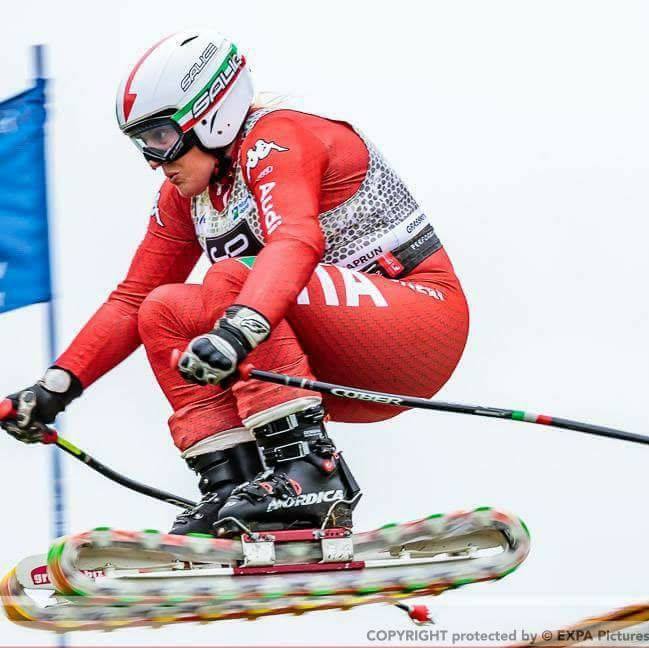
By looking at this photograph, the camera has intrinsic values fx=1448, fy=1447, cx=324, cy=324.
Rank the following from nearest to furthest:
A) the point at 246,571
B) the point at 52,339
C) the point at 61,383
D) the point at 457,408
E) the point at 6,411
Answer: the point at 246,571 < the point at 457,408 < the point at 6,411 < the point at 61,383 < the point at 52,339

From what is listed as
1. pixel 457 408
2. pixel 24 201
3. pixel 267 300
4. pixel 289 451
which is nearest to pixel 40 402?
pixel 289 451

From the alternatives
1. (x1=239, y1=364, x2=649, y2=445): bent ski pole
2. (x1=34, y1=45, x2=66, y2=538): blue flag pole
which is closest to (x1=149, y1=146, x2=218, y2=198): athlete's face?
(x1=239, y1=364, x2=649, y2=445): bent ski pole

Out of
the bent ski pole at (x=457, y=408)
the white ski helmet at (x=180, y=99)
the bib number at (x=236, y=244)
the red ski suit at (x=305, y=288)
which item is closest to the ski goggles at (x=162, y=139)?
the white ski helmet at (x=180, y=99)

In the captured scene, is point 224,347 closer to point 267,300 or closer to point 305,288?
point 267,300

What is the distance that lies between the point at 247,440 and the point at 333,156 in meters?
0.93

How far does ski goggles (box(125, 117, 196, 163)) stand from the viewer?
4.47 metres

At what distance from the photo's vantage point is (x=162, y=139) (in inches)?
177

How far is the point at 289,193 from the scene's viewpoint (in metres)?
4.30

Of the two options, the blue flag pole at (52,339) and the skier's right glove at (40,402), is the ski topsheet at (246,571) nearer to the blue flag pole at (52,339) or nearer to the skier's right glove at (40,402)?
the skier's right glove at (40,402)

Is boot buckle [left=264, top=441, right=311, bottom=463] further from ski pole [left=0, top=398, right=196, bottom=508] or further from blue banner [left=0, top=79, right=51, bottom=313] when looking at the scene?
blue banner [left=0, top=79, right=51, bottom=313]

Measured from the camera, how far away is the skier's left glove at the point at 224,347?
3.99m

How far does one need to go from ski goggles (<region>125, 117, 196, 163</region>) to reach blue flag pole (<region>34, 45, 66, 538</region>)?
1.21 metres

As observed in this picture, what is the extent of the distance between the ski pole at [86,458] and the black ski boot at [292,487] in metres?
0.67

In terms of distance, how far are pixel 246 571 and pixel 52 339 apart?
175 centimetres
